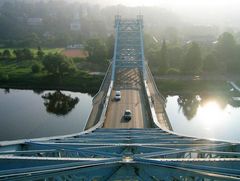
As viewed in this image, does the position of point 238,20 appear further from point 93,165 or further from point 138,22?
point 93,165

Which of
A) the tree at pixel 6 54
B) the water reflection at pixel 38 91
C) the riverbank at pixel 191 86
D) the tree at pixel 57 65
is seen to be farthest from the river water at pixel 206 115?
the tree at pixel 6 54

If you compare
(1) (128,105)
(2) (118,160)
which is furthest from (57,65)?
(2) (118,160)

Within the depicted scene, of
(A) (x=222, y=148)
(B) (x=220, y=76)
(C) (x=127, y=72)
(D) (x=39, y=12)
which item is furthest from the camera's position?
(D) (x=39, y=12)

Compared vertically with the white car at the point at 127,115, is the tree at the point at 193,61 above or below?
above

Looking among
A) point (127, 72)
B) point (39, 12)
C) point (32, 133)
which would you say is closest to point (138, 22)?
point (127, 72)

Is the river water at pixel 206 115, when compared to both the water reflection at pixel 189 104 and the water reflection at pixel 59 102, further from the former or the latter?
the water reflection at pixel 59 102
